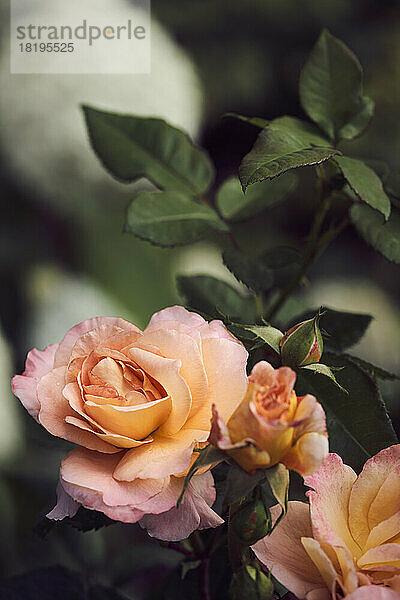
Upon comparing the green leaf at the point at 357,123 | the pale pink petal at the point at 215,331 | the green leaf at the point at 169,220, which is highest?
the green leaf at the point at 357,123

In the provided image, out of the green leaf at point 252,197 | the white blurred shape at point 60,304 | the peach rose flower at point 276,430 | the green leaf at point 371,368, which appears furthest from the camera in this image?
the white blurred shape at point 60,304

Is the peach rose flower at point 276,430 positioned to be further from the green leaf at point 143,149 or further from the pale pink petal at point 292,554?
the green leaf at point 143,149

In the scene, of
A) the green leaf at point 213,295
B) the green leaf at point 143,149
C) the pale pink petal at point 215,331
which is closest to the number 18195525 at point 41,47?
the green leaf at point 143,149

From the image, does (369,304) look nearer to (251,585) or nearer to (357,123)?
(357,123)

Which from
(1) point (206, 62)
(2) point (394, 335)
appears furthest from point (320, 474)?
(1) point (206, 62)

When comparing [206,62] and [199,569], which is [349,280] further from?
[199,569]
